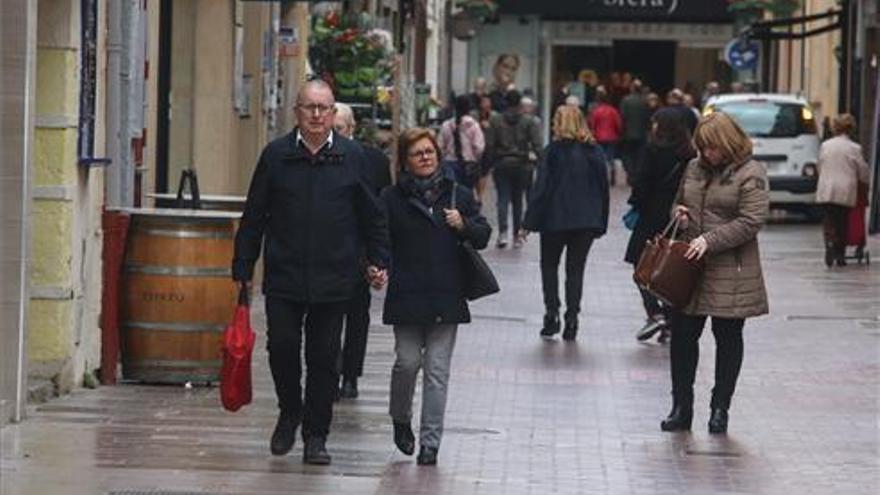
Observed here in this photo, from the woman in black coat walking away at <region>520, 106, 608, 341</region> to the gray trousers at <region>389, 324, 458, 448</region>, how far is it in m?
6.89

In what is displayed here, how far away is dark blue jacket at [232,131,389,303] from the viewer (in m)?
12.2

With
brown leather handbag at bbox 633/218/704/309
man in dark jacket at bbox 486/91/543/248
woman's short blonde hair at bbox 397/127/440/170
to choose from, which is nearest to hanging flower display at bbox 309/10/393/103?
man in dark jacket at bbox 486/91/543/248

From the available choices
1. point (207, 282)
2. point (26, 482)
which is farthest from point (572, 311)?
point (26, 482)

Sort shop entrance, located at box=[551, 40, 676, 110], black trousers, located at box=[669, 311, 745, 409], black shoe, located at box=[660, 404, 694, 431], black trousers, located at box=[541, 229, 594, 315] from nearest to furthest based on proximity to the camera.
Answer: black trousers, located at box=[669, 311, 745, 409]
black shoe, located at box=[660, 404, 694, 431]
black trousers, located at box=[541, 229, 594, 315]
shop entrance, located at box=[551, 40, 676, 110]

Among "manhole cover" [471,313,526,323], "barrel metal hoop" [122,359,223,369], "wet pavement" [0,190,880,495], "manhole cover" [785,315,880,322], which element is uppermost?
"barrel metal hoop" [122,359,223,369]

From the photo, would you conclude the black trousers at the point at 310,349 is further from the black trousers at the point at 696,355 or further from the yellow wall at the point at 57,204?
the black trousers at the point at 696,355

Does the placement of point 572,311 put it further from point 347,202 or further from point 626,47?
point 626,47

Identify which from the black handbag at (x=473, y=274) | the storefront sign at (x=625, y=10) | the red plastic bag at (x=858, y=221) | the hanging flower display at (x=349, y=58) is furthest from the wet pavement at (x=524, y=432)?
the storefront sign at (x=625, y=10)

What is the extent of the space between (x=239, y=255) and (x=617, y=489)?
7.06ft

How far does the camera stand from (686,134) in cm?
1798

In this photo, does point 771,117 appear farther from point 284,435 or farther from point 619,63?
point 619,63

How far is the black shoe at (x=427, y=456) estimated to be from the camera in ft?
41.0

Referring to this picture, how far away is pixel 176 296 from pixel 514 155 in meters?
15.6

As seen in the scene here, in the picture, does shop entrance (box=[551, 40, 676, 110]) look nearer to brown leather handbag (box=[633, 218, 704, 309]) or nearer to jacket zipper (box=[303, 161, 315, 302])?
brown leather handbag (box=[633, 218, 704, 309])
